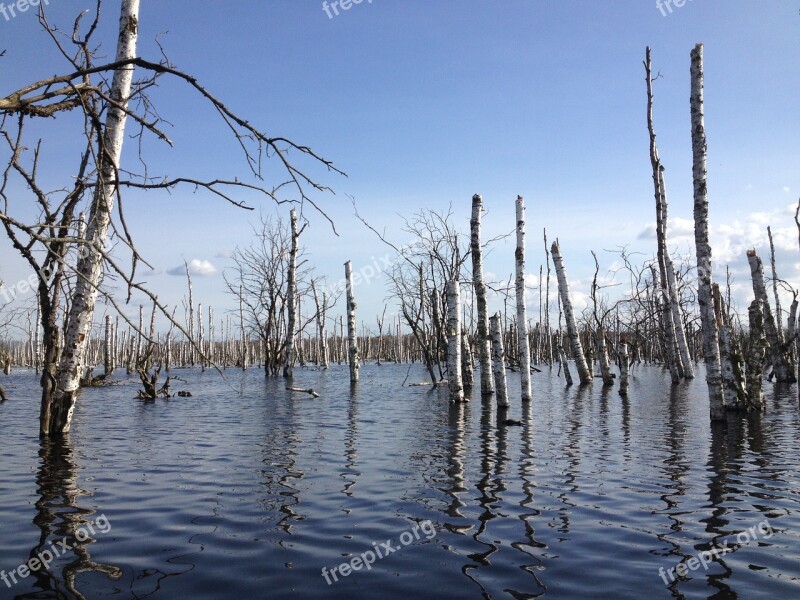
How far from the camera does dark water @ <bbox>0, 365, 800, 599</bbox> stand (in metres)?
3.87

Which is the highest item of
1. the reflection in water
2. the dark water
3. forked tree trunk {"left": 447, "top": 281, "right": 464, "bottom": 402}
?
forked tree trunk {"left": 447, "top": 281, "right": 464, "bottom": 402}

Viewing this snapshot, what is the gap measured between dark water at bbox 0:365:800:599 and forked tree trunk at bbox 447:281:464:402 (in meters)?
3.98

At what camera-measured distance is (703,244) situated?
11148mm

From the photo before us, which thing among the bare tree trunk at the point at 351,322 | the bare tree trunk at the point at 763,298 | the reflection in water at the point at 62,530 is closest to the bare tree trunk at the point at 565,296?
the bare tree trunk at the point at 763,298

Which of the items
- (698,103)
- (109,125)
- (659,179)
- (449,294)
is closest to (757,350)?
(698,103)

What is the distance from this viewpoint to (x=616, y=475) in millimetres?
7133

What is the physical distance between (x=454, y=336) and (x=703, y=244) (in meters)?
6.41

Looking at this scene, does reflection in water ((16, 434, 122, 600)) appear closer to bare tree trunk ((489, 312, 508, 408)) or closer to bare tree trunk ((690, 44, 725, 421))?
bare tree trunk ((489, 312, 508, 408))

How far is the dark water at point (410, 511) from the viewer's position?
387cm

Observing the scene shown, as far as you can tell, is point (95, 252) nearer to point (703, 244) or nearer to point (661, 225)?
point (703, 244)

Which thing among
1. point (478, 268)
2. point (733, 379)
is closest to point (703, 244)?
point (733, 379)

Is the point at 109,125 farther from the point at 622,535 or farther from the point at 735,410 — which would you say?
the point at 735,410

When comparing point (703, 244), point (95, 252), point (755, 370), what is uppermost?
point (703, 244)

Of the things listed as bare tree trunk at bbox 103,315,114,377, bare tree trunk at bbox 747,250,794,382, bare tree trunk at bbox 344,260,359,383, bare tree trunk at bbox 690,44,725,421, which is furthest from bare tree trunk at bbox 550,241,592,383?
bare tree trunk at bbox 103,315,114,377
